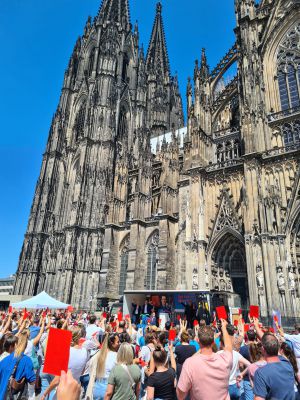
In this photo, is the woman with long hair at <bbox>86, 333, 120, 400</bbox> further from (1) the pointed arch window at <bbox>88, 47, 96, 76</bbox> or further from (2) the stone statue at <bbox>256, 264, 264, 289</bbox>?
(1) the pointed arch window at <bbox>88, 47, 96, 76</bbox>

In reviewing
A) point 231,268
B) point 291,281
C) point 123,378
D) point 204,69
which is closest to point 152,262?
point 231,268

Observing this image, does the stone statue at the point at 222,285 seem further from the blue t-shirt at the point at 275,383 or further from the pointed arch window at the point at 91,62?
the pointed arch window at the point at 91,62

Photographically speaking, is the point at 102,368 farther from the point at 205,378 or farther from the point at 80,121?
the point at 80,121

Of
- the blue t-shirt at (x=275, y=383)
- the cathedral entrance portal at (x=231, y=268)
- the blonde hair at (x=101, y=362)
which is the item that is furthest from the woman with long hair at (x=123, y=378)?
the cathedral entrance portal at (x=231, y=268)

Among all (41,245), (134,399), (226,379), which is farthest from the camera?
(41,245)

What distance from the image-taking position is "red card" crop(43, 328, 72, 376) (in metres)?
2.98

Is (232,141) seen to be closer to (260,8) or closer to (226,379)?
(260,8)

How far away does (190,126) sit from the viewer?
2383cm

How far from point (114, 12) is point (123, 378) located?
2232 inches

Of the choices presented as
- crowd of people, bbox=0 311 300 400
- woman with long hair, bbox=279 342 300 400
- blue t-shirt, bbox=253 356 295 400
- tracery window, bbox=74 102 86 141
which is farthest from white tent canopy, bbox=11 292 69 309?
tracery window, bbox=74 102 86 141

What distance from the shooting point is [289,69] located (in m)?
22.1

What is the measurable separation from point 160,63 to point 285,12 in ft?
110

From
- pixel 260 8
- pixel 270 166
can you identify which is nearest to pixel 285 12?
pixel 260 8

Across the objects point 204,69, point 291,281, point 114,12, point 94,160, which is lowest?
point 291,281
